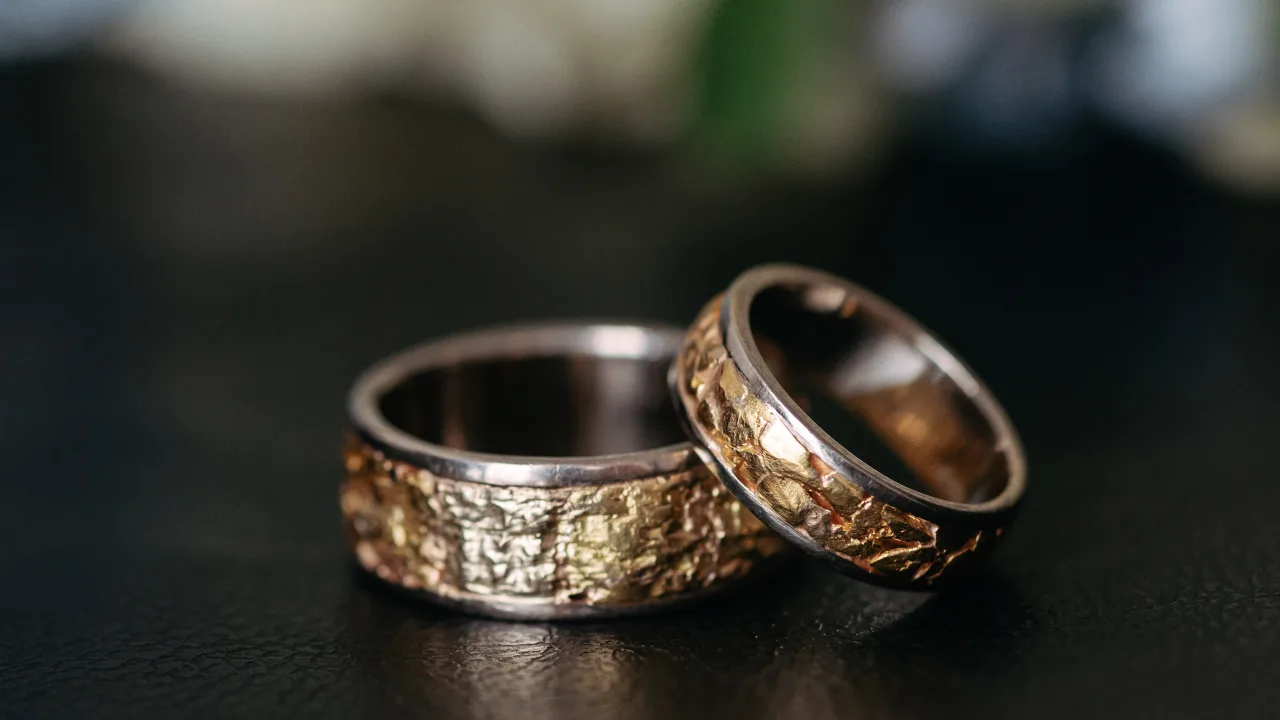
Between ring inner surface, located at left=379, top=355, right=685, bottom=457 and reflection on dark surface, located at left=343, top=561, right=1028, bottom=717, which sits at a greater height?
ring inner surface, located at left=379, top=355, right=685, bottom=457

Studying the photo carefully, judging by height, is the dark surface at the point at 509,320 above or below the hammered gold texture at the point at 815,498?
below

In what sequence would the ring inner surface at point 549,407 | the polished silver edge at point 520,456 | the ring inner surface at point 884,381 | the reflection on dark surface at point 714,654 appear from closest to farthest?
the reflection on dark surface at point 714,654, the polished silver edge at point 520,456, the ring inner surface at point 884,381, the ring inner surface at point 549,407

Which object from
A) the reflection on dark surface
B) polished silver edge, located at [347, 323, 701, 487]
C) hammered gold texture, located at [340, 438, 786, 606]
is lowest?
the reflection on dark surface

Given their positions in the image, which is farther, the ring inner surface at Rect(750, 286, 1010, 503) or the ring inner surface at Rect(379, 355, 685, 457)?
the ring inner surface at Rect(379, 355, 685, 457)

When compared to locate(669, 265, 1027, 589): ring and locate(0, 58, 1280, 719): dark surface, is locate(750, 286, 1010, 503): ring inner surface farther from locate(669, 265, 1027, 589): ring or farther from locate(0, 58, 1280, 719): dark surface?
locate(0, 58, 1280, 719): dark surface

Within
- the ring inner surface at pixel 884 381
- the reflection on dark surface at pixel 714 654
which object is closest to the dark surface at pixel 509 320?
the reflection on dark surface at pixel 714 654

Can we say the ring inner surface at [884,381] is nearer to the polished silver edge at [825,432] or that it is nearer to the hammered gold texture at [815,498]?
the polished silver edge at [825,432]

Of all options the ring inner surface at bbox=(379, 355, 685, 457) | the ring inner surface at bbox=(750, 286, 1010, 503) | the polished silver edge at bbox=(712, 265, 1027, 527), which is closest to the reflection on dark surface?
the polished silver edge at bbox=(712, 265, 1027, 527)
